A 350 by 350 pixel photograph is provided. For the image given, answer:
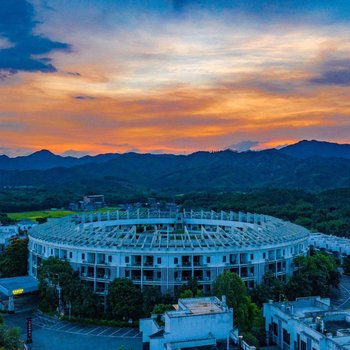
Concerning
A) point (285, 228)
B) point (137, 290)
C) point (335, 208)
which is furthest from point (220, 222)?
point (335, 208)

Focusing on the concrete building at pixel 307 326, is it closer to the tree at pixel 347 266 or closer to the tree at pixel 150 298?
the tree at pixel 150 298

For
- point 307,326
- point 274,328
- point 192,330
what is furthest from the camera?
point 274,328

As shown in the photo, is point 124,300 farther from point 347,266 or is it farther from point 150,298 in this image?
point 347,266

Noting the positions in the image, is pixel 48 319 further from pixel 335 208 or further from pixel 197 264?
Answer: pixel 335 208

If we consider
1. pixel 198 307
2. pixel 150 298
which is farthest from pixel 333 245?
pixel 198 307

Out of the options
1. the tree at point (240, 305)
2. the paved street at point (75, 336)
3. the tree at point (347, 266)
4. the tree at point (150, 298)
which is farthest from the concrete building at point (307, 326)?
the tree at point (347, 266)

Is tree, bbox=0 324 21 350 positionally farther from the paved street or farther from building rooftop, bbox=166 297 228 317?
building rooftop, bbox=166 297 228 317
